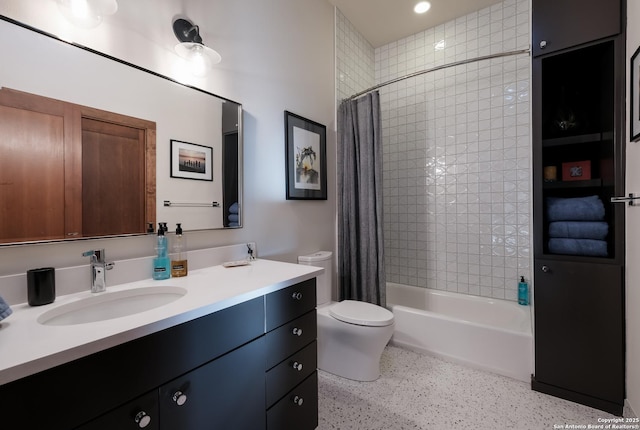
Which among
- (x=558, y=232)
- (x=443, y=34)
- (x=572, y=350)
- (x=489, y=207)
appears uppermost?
(x=443, y=34)

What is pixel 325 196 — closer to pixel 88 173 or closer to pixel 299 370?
pixel 299 370

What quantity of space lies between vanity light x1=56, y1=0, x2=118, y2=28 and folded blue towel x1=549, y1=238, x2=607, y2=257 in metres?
2.51

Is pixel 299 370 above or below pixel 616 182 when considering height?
below

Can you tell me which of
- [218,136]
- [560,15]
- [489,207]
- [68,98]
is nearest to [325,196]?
[218,136]

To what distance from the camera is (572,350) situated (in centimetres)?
163

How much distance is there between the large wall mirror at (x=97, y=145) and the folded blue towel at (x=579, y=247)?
1.98 metres

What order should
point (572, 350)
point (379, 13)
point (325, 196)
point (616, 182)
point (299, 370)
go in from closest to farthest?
point (299, 370) < point (616, 182) < point (572, 350) < point (325, 196) < point (379, 13)

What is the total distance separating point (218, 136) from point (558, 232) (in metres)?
2.08

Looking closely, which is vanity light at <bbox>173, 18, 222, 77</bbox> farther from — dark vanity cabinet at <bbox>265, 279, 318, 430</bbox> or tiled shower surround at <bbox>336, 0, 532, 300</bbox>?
tiled shower surround at <bbox>336, 0, 532, 300</bbox>

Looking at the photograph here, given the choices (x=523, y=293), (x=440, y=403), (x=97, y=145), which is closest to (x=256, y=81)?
(x=97, y=145)

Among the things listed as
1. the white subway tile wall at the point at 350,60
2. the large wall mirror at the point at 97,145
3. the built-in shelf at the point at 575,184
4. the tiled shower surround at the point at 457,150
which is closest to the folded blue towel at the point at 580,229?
the built-in shelf at the point at 575,184

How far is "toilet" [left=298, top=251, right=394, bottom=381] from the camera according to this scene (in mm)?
1751

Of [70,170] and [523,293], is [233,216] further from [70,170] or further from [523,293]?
[523,293]

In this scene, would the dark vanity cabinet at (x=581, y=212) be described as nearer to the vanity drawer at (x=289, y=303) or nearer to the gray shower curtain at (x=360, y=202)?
the gray shower curtain at (x=360, y=202)
